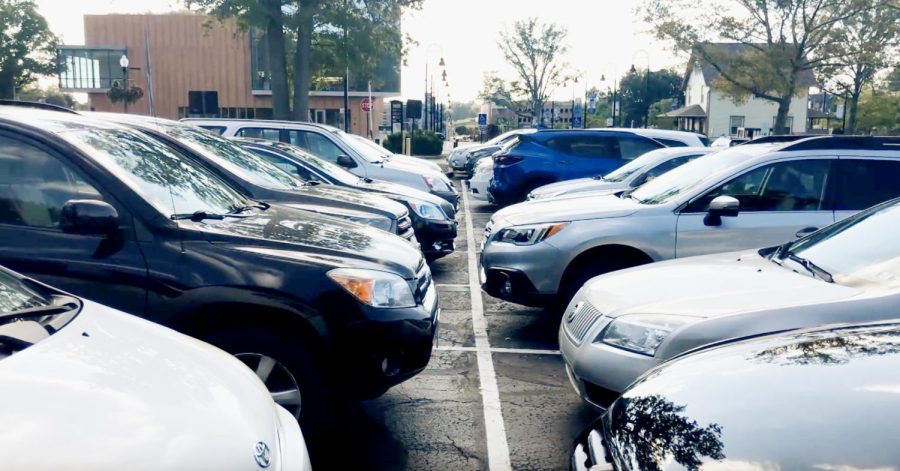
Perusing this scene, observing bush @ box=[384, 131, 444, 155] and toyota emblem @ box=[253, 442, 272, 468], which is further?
bush @ box=[384, 131, 444, 155]

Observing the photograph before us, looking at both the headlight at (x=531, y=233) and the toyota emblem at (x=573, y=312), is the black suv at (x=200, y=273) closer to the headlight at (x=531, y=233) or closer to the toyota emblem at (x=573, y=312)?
the toyota emblem at (x=573, y=312)

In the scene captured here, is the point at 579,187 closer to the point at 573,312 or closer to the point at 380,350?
the point at 573,312

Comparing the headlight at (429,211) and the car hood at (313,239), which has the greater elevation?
the car hood at (313,239)

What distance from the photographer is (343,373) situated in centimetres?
445

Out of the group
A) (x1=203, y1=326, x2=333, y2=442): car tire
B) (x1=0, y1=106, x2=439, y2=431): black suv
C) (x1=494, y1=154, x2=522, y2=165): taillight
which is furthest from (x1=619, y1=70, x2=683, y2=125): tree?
(x1=203, y1=326, x2=333, y2=442): car tire

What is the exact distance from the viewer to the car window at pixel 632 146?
53.0 feet

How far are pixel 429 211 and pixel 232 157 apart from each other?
3011 mm

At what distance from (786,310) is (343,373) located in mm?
2274

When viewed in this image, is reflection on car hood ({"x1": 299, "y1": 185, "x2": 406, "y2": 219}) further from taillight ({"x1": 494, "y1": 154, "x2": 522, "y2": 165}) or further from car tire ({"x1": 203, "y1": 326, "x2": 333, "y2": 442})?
taillight ({"x1": 494, "y1": 154, "x2": 522, "y2": 165})

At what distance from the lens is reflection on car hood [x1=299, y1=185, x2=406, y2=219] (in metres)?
8.41

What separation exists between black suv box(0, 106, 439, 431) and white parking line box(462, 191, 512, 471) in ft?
2.13

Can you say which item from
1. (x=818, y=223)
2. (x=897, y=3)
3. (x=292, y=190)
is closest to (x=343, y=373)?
(x=292, y=190)

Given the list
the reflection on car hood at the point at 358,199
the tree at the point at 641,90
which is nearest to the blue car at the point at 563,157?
the reflection on car hood at the point at 358,199

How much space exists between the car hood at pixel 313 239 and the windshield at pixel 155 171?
0.66 ft
